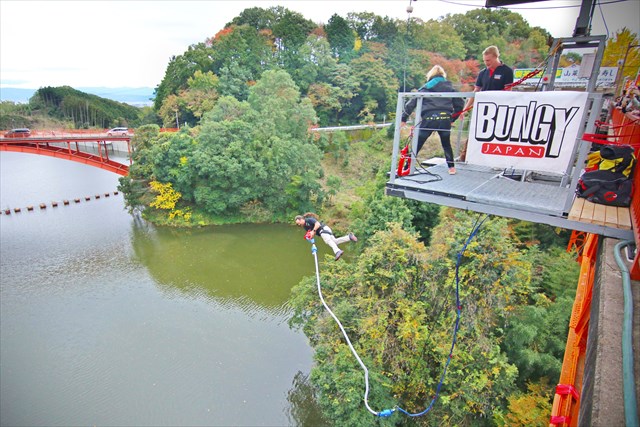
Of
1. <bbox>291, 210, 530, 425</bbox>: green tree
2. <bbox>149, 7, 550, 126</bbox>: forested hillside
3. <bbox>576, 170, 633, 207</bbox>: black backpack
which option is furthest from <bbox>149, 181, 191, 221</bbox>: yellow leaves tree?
<bbox>576, 170, 633, 207</bbox>: black backpack

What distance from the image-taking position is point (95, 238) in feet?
58.3

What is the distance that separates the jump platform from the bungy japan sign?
40 cm

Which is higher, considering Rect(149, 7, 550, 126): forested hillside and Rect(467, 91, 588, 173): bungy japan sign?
Rect(149, 7, 550, 126): forested hillside

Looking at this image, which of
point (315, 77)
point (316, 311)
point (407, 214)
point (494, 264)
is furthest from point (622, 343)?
point (315, 77)

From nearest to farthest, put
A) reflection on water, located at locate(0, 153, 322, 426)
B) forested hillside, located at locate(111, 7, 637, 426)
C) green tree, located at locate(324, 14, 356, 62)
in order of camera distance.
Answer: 1. forested hillside, located at locate(111, 7, 637, 426)
2. reflection on water, located at locate(0, 153, 322, 426)
3. green tree, located at locate(324, 14, 356, 62)

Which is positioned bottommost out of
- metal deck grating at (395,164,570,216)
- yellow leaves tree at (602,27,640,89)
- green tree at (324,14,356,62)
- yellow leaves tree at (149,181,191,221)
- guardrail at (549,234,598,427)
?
yellow leaves tree at (149,181,191,221)

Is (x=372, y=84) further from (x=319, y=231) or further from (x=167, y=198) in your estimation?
(x=319, y=231)

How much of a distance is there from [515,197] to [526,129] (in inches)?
31.9

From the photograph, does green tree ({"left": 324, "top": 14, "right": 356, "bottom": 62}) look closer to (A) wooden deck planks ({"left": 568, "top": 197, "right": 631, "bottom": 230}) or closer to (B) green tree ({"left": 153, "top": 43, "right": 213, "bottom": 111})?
(B) green tree ({"left": 153, "top": 43, "right": 213, "bottom": 111})

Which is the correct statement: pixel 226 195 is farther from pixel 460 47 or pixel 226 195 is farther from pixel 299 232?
pixel 460 47

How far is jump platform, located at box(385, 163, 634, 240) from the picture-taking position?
11.3 feet

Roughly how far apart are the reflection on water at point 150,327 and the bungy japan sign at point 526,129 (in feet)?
25.1

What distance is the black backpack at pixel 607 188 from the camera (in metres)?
3.83

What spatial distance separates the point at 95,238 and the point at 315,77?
21014 millimetres
